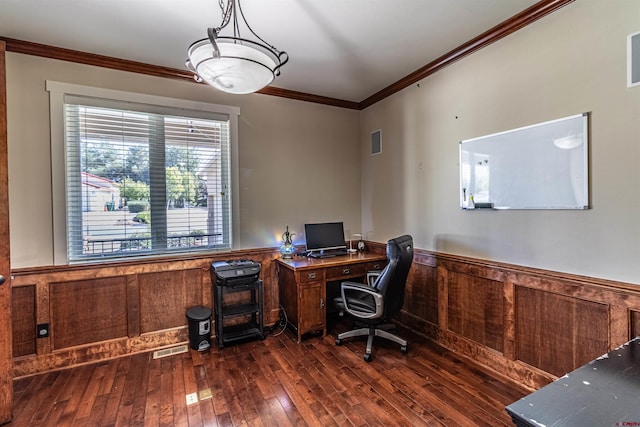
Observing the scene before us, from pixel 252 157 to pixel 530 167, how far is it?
2577 millimetres

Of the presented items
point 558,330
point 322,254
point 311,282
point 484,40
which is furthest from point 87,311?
point 484,40

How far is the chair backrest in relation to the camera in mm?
2547

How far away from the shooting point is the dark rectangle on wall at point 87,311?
8.54 feet

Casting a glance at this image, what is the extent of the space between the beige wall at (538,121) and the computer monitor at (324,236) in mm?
716

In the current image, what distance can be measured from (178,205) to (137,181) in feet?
1.37

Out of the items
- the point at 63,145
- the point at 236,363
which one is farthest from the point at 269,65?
the point at 236,363

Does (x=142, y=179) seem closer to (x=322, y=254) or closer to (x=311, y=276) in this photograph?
(x=311, y=276)

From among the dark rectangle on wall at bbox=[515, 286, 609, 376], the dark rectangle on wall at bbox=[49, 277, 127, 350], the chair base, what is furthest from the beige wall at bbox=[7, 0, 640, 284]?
the chair base

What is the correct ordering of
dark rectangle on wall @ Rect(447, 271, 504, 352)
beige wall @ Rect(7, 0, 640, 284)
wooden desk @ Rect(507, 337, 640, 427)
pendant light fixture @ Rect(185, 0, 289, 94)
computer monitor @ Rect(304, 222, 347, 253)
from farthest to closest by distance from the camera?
1. computer monitor @ Rect(304, 222, 347, 253)
2. dark rectangle on wall @ Rect(447, 271, 504, 352)
3. beige wall @ Rect(7, 0, 640, 284)
4. pendant light fixture @ Rect(185, 0, 289, 94)
5. wooden desk @ Rect(507, 337, 640, 427)

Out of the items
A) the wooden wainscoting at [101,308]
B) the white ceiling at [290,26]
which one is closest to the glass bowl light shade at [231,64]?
the white ceiling at [290,26]

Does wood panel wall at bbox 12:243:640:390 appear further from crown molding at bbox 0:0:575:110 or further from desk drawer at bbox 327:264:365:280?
crown molding at bbox 0:0:575:110

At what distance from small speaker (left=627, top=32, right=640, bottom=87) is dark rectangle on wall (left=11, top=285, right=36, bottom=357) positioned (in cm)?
440

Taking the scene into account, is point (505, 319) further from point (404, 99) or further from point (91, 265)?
point (91, 265)

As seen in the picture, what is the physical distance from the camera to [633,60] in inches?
67.3
